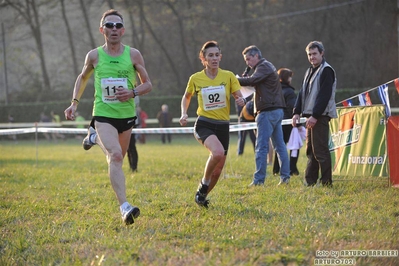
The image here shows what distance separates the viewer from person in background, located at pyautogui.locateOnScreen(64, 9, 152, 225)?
20.7ft

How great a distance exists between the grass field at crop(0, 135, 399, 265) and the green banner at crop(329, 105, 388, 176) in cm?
22

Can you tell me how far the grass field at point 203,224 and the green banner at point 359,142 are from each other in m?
0.22

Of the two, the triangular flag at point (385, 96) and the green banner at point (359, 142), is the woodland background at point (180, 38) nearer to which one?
the green banner at point (359, 142)

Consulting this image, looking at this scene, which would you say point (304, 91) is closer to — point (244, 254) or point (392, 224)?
point (392, 224)

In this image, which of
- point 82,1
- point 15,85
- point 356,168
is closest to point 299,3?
point 82,1

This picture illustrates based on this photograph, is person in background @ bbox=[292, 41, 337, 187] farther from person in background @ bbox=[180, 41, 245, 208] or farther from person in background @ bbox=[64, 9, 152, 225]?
person in background @ bbox=[64, 9, 152, 225]

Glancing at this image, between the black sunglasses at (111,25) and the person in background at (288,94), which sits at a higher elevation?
the black sunglasses at (111,25)

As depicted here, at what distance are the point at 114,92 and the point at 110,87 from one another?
2.6 inches

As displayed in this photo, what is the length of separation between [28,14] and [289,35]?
19.9 metres

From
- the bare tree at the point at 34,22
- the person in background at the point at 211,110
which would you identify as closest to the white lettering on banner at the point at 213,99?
the person in background at the point at 211,110

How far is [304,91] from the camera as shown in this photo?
9000 millimetres

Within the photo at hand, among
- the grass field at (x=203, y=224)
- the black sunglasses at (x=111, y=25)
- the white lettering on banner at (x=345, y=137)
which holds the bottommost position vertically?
the grass field at (x=203, y=224)

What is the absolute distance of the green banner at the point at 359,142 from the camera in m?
9.11

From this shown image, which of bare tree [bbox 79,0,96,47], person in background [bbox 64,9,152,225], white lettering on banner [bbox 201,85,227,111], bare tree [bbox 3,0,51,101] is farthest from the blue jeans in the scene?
bare tree [bbox 79,0,96,47]
